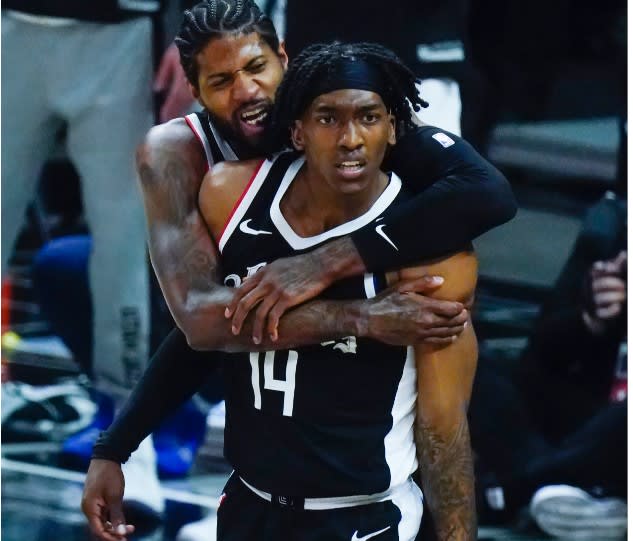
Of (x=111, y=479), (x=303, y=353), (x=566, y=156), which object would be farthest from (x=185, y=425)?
(x=303, y=353)

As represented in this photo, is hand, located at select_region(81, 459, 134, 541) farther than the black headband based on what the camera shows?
Yes

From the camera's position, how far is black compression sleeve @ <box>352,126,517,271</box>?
2869 mm

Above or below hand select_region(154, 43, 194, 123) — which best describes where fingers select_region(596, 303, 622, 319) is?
below

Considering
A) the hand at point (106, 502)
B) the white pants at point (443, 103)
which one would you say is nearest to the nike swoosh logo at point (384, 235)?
the hand at point (106, 502)

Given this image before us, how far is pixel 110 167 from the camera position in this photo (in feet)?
17.1

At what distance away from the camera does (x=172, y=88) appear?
512 centimetres

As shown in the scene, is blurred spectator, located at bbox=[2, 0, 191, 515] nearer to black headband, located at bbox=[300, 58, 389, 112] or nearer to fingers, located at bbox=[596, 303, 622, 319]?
fingers, located at bbox=[596, 303, 622, 319]

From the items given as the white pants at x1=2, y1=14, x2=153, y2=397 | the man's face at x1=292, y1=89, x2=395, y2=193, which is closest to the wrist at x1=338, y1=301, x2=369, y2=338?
the man's face at x1=292, y1=89, x2=395, y2=193

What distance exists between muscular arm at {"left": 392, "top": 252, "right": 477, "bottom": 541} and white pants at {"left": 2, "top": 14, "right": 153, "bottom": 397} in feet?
8.06

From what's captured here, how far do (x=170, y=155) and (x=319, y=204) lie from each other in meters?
0.41

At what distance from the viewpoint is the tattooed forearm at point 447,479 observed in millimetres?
2947

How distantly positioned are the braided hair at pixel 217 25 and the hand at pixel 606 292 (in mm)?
2059

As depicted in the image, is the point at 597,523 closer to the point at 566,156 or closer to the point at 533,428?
the point at 533,428

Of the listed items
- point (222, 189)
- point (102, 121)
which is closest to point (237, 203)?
point (222, 189)
